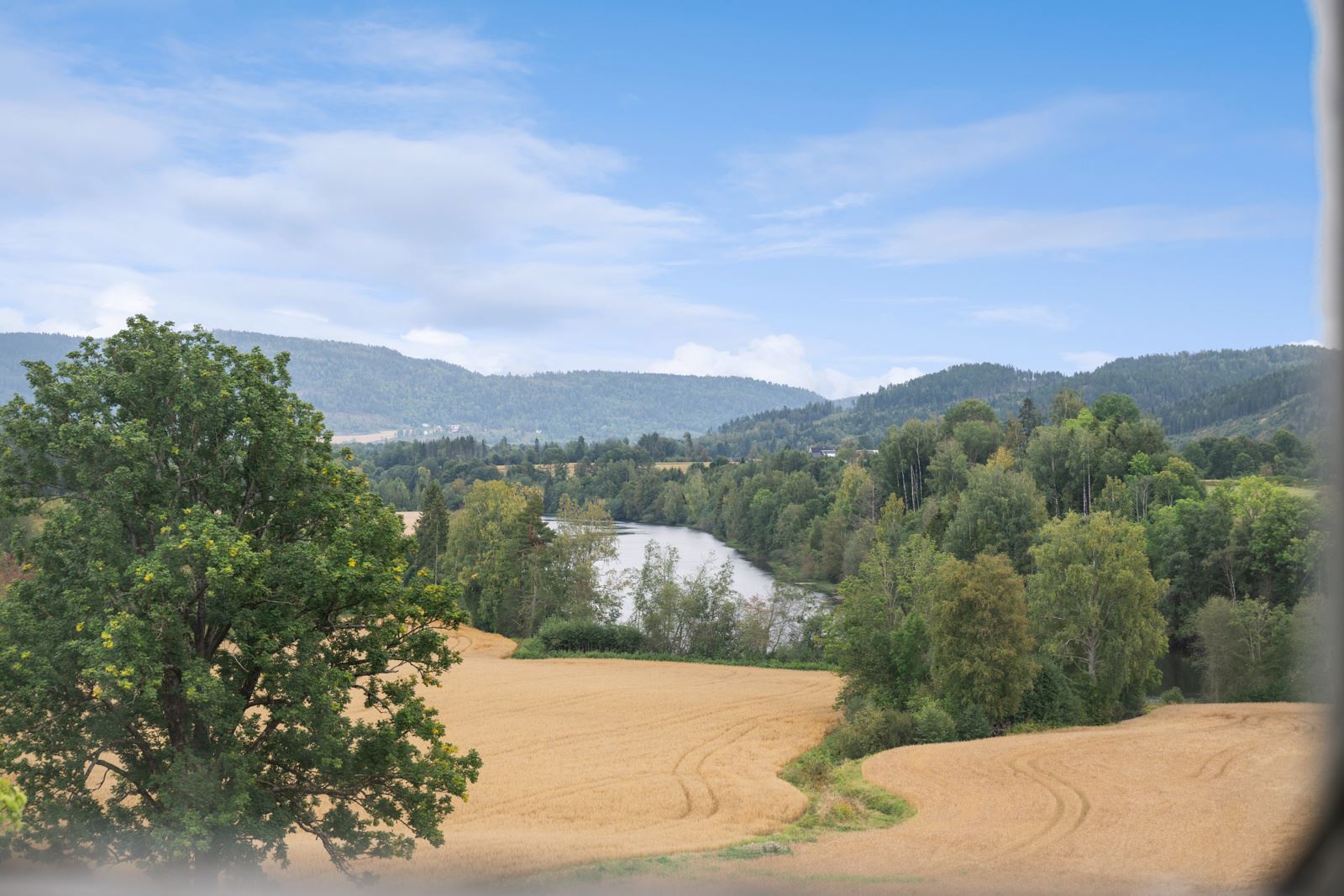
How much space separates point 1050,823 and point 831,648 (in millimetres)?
15037

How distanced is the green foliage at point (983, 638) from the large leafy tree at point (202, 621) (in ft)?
71.9

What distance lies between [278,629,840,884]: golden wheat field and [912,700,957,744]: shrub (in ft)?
13.6

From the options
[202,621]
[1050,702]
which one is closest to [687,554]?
[1050,702]

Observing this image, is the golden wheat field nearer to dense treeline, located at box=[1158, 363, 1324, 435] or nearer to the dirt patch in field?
the dirt patch in field

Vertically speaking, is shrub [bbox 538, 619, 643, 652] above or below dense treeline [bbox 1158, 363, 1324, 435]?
below

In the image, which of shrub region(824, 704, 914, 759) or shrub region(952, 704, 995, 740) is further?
shrub region(824, 704, 914, 759)

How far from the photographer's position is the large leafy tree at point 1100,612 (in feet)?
115

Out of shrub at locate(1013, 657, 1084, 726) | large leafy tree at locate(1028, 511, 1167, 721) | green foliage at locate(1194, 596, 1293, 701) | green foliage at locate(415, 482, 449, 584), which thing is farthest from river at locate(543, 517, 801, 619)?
green foliage at locate(1194, 596, 1293, 701)

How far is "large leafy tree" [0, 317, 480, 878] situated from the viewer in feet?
36.2

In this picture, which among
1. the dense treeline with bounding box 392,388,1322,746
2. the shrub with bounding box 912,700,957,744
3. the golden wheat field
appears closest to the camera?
the golden wheat field

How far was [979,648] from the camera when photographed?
31.3m

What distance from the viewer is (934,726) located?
1233 inches

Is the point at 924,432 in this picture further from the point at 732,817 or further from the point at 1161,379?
the point at 1161,379

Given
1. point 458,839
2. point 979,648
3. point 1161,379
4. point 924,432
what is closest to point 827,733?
point 979,648
